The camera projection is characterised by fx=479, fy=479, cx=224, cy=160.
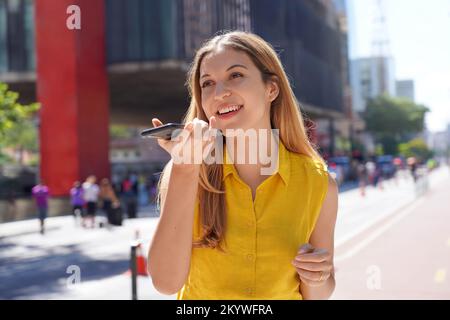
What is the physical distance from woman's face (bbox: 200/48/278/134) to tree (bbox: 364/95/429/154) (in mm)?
74201

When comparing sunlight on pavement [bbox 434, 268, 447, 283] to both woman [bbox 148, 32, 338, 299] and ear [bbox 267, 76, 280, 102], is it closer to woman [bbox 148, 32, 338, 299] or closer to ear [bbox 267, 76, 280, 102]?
woman [bbox 148, 32, 338, 299]

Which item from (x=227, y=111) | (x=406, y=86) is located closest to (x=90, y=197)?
(x=227, y=111)

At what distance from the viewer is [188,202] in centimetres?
142

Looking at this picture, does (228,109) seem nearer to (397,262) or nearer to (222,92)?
(222,92)

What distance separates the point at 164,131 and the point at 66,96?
20.2 m

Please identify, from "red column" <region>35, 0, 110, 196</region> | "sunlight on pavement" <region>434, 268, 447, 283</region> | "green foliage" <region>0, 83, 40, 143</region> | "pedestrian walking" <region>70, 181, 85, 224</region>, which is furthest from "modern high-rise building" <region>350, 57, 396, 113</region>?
"sunlight on pavement" <region>434, 268, 447, 283</region>

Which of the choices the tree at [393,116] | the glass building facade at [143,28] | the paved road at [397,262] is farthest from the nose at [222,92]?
the tree at [393,116]

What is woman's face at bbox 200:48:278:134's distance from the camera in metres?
1.56

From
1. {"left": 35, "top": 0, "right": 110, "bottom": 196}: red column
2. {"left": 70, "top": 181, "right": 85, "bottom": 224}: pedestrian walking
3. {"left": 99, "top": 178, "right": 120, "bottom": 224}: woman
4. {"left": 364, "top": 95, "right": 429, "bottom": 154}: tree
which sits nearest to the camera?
{"left": 99, "top": 178, "right": 120, "bottom": 224}: woman

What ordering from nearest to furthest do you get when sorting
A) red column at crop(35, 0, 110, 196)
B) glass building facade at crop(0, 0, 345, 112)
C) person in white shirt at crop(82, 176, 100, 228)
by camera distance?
person in white shirt at crop(82, 176, 100, 228), red column at crop(35, 0, 110, 196), glass building facade at crop(0, 0, 345, 112)

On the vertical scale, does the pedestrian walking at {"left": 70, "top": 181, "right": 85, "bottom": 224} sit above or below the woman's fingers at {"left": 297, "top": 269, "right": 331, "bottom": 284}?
below

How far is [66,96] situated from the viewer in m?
20.2

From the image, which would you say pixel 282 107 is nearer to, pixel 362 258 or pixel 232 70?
pixel 232 70

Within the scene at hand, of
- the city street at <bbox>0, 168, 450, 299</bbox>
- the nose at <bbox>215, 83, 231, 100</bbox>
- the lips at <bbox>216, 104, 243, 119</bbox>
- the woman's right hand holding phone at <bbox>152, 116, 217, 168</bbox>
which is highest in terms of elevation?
the nose at <bbox>215, 83, 231, 100</bbox>
